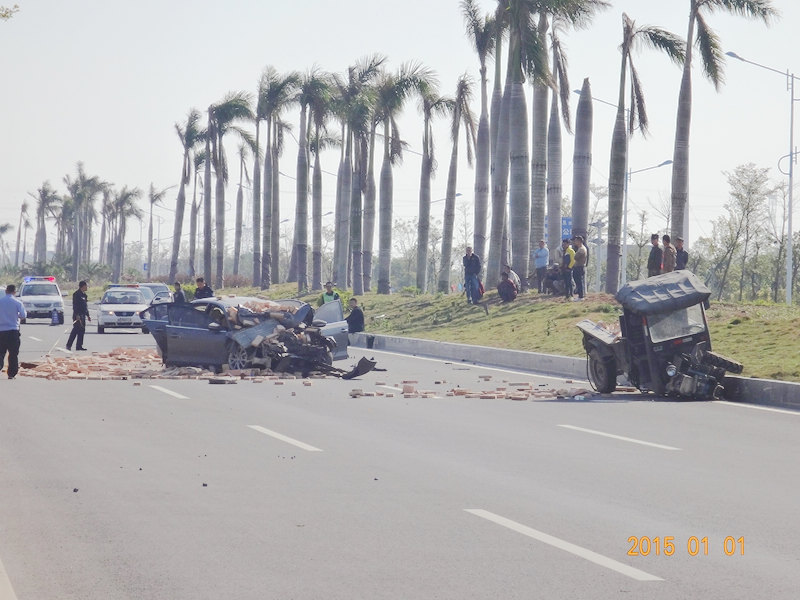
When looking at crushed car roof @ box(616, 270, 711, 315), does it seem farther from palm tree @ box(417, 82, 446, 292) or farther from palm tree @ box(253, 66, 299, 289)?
palm tree @ box(253, 66, 299, 289)

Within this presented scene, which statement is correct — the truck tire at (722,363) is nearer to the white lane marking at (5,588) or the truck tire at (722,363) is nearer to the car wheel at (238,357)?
the car wheel at (238,357)

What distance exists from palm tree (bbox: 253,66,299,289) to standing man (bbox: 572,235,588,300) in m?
30.5

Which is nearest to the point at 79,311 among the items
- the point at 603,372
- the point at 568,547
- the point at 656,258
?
the point at 656,258

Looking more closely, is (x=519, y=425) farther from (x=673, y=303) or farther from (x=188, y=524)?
(x=188, y=524)

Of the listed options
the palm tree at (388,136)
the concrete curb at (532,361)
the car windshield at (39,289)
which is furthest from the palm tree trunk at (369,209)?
the concrete curb at (532,361)

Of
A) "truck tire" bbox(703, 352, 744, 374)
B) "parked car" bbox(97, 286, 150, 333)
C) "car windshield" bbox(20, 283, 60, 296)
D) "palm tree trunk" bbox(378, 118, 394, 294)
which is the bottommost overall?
"truck tire" bbox(703, 352, 744, 374)

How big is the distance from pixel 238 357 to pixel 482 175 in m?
24.7

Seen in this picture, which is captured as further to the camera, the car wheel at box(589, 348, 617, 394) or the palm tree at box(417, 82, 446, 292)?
the palm tree at box(417, 82, 446, 292)

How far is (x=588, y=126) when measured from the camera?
3656 centimetres

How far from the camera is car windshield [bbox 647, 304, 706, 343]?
17.7 metres

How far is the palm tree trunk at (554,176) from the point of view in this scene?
38000 mm

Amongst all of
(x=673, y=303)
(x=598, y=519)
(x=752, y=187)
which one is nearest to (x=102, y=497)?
(x=598, y=519)

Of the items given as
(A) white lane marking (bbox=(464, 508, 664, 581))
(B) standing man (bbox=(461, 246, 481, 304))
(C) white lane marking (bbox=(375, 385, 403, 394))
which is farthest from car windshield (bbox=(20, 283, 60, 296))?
(A) white lane marking (bbox=(464, 508, 664, 581))
